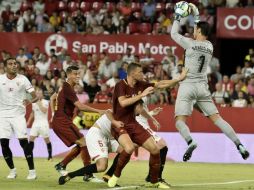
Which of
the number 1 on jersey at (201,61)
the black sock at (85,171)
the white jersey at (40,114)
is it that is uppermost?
the number 1 on jersey at (201,61)

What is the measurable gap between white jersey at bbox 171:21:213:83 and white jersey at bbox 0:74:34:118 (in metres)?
3.15

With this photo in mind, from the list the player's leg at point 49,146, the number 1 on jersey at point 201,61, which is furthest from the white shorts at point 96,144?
the player's leg at point 49,146

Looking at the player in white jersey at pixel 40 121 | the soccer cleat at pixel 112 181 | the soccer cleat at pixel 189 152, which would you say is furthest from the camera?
the player in white jersey at pixel 40 121

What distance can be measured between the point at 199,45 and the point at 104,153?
9.04ft

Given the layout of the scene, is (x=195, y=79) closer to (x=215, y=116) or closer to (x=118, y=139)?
(x=215, y=116)

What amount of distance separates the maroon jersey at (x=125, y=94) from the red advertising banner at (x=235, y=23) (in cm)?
1614

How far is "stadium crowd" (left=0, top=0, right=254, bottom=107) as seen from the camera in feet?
87.7

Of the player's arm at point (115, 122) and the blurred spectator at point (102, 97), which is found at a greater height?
the player's arm at point (115, 122)

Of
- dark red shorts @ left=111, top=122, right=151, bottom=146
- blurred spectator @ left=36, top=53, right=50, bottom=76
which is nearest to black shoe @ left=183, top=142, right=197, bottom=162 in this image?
dark red shorts @ left=111, top=122, right=151, bottom=146

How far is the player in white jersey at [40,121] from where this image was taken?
24.3 m

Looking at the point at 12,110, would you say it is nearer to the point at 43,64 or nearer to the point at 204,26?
the point at 204,26

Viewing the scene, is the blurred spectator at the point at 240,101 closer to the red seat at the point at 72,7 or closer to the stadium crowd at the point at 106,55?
the stadium crowd at the point at 106,55

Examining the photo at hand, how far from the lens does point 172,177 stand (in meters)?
17.6

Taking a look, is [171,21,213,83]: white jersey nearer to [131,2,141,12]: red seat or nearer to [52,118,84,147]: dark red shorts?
[52,118,84,147]: dark red shorts
